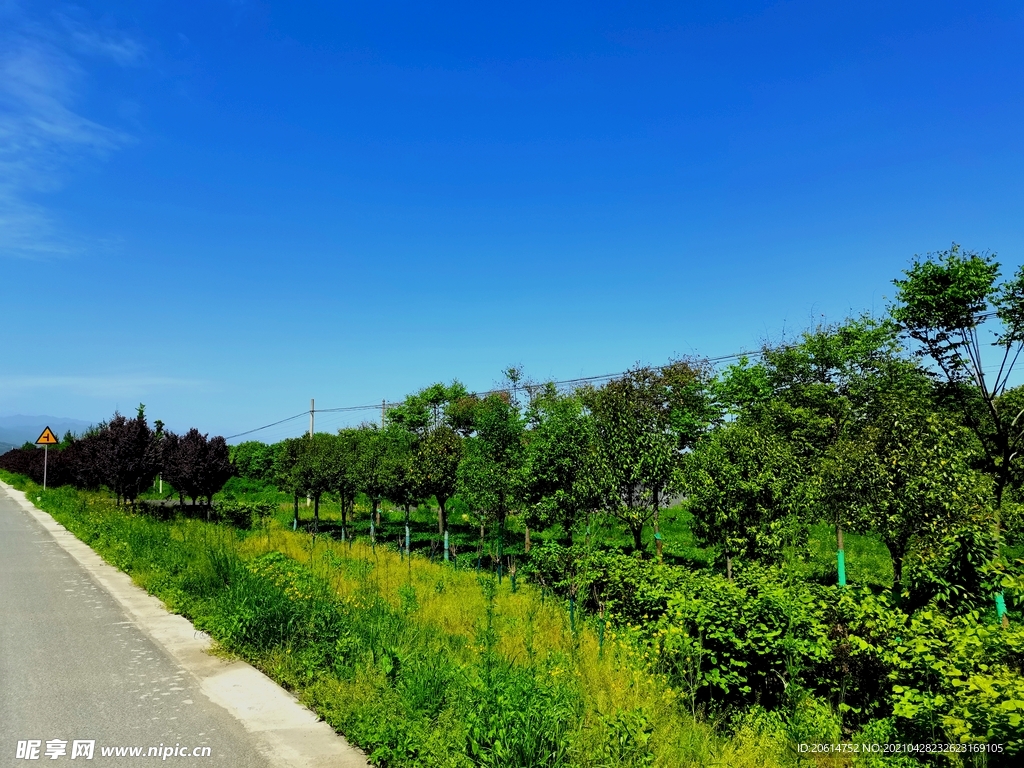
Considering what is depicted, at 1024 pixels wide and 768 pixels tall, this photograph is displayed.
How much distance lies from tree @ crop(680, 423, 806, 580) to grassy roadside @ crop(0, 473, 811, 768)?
132 inches

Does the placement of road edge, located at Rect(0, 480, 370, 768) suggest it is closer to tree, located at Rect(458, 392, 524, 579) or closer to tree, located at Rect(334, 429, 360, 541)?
tree, located at Rect(458, 392, 524, 579)

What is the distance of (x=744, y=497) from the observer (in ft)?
38.0

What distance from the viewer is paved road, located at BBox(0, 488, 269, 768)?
17.6ft

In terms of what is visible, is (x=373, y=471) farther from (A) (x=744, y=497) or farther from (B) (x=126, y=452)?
(A) (x=744, y=497)

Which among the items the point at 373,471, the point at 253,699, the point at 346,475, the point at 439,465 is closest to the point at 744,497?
the point at 253,699

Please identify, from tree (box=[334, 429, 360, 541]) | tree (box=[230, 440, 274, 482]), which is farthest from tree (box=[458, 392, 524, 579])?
tree (box=[230, 440, 274, 482])

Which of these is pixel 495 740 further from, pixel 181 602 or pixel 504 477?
pixel 504 477

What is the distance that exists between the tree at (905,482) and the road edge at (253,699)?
9.38 metres

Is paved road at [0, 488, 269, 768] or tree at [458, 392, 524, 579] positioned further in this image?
tree at [458, 392, 524, 579]

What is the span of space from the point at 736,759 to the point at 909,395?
450 inches

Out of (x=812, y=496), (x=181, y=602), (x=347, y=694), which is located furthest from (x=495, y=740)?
(x=812, y=496)

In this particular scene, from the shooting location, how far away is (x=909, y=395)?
539 inches

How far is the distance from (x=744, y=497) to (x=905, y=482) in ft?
9.45

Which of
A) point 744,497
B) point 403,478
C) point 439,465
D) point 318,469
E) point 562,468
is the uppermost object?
point 562,468
